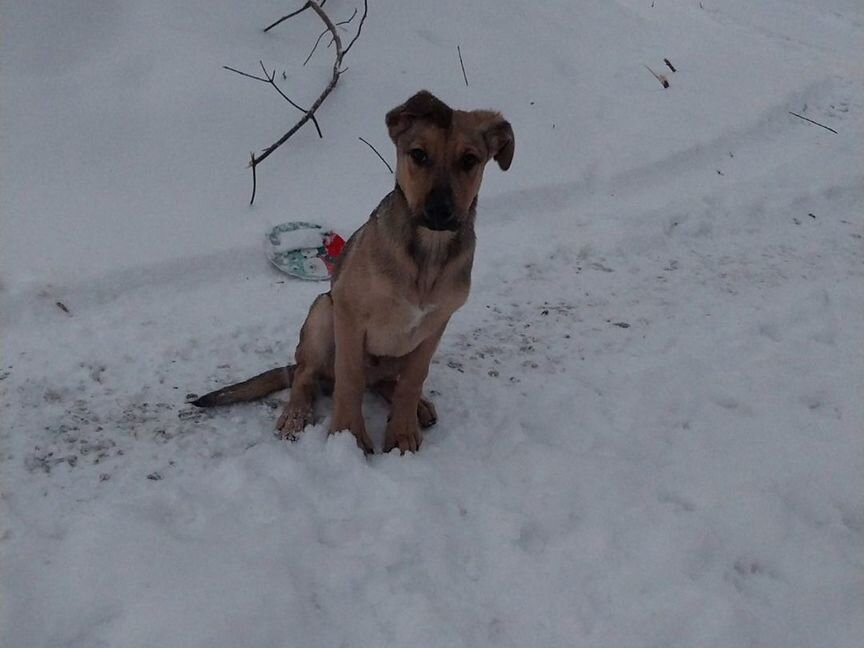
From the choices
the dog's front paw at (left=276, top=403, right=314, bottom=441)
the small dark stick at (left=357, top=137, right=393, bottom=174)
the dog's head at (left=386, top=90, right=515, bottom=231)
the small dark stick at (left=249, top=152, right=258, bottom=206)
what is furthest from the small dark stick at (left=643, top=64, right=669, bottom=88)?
the dog's front paw at (left=276, top=403, right=314, bottom=441)

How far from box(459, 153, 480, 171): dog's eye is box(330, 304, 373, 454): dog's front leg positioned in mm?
808

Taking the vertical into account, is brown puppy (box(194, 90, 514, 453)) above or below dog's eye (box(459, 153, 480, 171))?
below

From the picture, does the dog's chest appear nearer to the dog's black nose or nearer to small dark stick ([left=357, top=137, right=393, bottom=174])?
the dog's black nose

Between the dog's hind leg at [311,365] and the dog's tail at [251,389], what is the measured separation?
0.08 m

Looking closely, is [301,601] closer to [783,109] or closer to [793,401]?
[793,401]

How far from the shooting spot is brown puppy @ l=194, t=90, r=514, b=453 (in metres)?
2.90

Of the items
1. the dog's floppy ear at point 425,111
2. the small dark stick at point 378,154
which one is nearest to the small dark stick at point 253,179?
the small dark stick at point 378,154

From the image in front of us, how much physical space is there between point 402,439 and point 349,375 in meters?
0.42

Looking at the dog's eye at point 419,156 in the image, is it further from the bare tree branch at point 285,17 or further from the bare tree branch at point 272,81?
the bare tree branch at point 285,17

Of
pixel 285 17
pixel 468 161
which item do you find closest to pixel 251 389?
pixel 468 161

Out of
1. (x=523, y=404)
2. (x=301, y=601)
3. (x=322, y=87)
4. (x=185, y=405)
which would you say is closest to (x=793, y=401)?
(x=523, y=404)

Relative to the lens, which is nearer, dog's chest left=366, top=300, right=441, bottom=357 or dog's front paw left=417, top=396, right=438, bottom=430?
dog's chest left=366, top=300, right=441, bottom=357

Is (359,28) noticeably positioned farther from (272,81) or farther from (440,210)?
(440,210)

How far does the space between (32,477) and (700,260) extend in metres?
4.59
